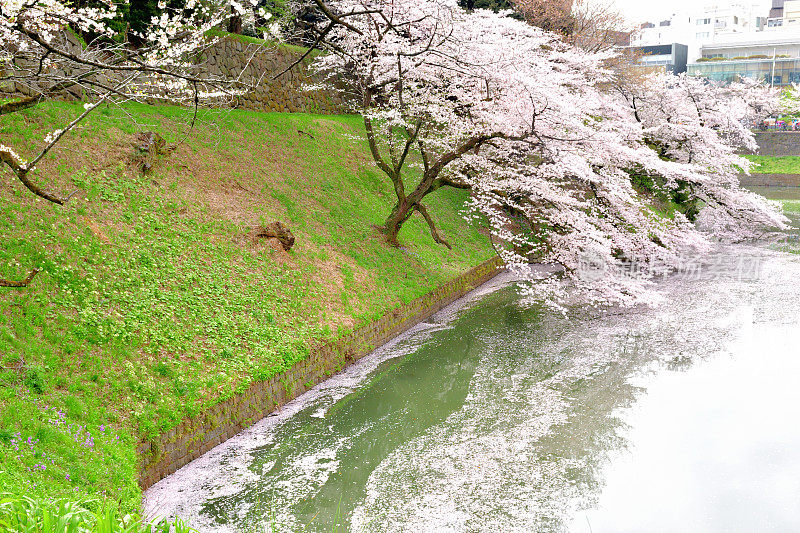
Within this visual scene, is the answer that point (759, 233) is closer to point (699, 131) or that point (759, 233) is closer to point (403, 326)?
point (699, 131)

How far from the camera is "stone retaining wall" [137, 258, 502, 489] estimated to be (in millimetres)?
7324

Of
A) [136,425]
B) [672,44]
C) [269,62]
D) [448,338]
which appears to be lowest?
[448,338]

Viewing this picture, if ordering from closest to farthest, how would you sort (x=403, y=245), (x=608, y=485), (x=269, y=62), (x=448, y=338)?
(x=608, y=485), (x=448, y=338), (x=403, y=245), (x=269, y=62)

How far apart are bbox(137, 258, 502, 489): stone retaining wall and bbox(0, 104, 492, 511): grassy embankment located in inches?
7.8

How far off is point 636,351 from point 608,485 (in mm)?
4965

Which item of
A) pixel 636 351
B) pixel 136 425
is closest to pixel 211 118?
pixel 136 425

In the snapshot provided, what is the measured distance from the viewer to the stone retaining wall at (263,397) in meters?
7.32

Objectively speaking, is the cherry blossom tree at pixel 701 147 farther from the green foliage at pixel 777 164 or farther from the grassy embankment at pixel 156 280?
the green foliage at pixel 777 164

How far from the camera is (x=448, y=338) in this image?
12664 mm

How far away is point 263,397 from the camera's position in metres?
9.02

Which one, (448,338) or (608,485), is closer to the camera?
(608,485)

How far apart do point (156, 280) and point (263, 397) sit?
8.48 feet

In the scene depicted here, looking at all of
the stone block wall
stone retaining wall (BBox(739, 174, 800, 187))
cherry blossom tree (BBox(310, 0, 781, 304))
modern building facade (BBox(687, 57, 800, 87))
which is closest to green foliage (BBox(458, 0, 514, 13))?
cherry blossom tree (BBox(310, 0, 781, 304))

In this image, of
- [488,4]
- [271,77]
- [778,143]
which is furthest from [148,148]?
[778,143]
